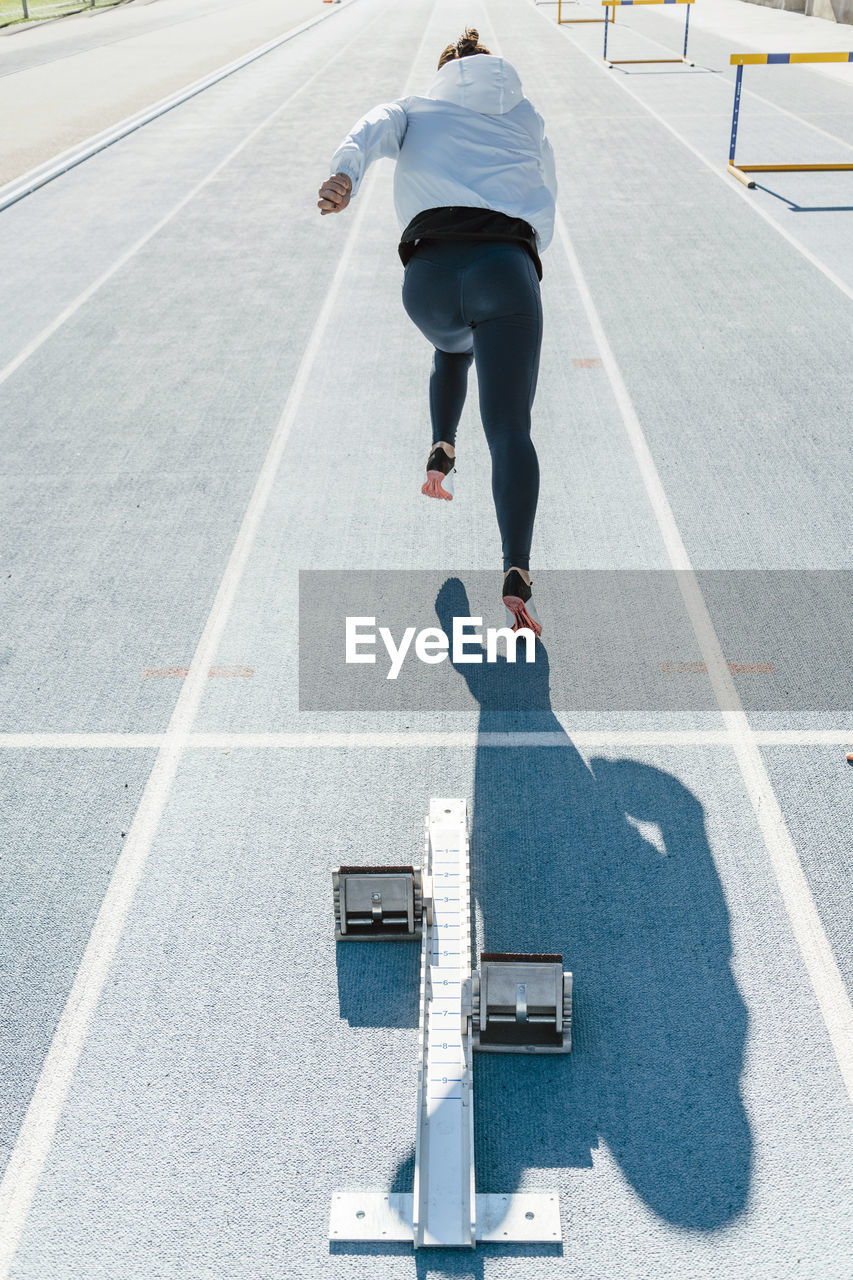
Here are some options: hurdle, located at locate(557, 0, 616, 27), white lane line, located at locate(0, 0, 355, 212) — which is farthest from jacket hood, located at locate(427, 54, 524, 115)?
hurdle, located at locate(557, 0, 616, 27)

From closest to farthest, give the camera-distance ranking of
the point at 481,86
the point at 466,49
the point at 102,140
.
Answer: the point at 481,86, the point at 466,49, the point at 102,140

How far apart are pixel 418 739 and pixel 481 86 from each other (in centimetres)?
207

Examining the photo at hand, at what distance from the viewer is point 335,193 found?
306cm

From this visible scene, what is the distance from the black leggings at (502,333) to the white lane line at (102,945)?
1174 mm

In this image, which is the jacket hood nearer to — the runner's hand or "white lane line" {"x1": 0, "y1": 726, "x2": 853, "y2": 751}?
the runner's hand

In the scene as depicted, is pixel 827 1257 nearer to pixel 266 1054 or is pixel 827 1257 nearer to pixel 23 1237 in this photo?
pixel 266 1054

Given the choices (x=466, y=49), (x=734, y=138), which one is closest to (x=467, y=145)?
(x=466, y=49)

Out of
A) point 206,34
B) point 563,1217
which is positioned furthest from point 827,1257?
point 206,34

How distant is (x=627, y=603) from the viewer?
410 cm

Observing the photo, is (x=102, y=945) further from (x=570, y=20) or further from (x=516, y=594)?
(x=570, y=20)

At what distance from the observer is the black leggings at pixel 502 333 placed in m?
3.32

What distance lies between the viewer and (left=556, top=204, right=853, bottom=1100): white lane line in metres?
2.48

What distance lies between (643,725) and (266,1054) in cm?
162

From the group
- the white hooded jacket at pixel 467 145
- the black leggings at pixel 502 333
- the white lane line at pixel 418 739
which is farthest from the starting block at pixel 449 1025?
the white hooded jacket at pixel 467 145
